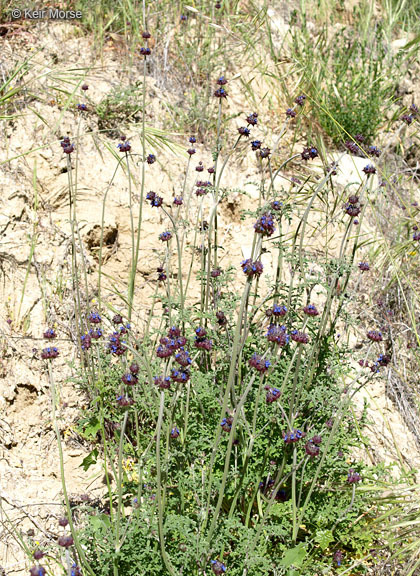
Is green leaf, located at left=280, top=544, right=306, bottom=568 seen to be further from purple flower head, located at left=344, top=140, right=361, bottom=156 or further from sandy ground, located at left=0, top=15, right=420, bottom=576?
purple flower head, located at left=344, top=140, right=361, bottom=156

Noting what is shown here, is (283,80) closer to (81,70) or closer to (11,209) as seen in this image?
(81,70)

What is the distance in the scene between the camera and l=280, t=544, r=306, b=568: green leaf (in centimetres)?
206

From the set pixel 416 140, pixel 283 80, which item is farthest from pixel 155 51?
pixel 416 140

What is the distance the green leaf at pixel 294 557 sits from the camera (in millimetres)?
2062

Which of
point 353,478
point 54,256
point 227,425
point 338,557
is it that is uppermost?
point 54,256

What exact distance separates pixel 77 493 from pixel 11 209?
1.85 meters

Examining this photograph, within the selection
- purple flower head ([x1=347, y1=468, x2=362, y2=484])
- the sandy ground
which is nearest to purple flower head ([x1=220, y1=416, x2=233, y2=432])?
purple flower head ([x1=347, y1=468, x2=362, y2=484])

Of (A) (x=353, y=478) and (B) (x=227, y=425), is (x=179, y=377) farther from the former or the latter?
(A) (x=353, y=478)

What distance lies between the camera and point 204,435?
242cm
